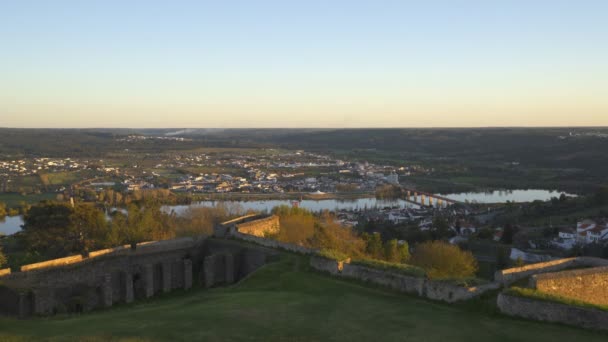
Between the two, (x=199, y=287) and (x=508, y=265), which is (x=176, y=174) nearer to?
(x=508, y=265)

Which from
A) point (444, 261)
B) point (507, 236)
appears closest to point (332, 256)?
point (444, 261)

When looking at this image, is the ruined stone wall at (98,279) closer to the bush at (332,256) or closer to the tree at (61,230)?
the bush at (332,256)

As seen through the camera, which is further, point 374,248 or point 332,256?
point 374,248

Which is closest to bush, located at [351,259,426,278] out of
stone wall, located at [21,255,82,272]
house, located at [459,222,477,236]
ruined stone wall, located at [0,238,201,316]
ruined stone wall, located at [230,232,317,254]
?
ruined stone wall, located at [230,232,317,254]

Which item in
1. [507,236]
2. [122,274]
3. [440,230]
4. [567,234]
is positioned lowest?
[440,230]

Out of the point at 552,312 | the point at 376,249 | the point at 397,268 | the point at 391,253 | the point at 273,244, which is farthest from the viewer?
the point at 376,249

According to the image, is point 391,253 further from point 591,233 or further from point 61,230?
point 591,233
